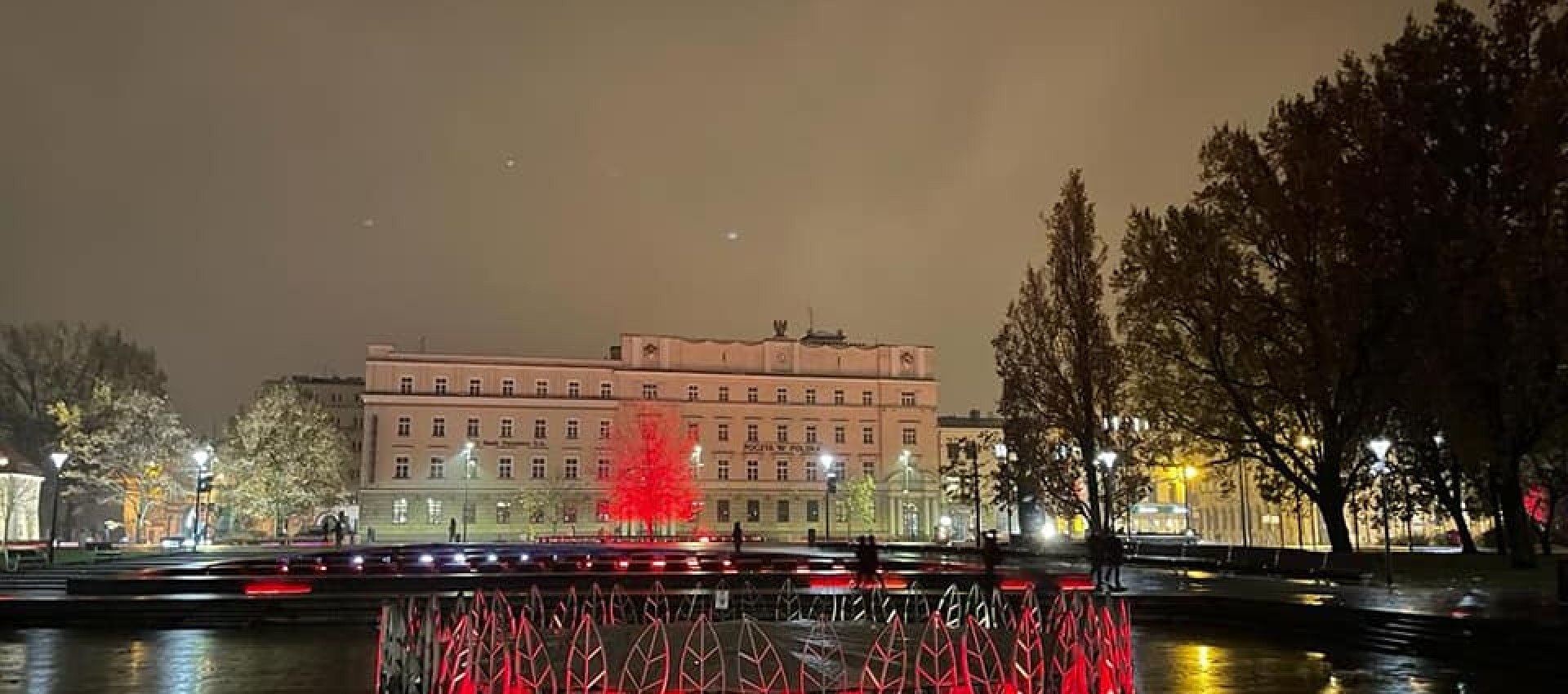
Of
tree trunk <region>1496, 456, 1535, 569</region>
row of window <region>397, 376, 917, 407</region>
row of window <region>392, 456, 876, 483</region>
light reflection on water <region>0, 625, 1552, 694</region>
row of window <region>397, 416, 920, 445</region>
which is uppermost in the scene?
row of window <region>397, 376, 917, 407</region>

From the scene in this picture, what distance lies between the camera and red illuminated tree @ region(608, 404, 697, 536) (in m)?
72.6

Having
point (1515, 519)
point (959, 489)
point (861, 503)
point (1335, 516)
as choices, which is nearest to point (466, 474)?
point (861, 503)

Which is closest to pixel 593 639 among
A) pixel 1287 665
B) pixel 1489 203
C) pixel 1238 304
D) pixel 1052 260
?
pixel 1287 665

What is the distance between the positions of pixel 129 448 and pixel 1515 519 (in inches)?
2293

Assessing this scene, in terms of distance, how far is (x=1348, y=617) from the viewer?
18375 millimetres

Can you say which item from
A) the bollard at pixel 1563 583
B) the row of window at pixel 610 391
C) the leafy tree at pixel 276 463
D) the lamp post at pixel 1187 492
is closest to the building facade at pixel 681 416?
the row of window at pixel 610 391

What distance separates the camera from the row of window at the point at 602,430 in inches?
3201

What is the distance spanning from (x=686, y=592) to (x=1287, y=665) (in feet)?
37.5

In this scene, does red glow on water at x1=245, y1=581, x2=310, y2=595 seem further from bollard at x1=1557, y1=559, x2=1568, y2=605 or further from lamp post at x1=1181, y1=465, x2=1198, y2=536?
lamp post at x1=1181, y1=465, x2=1198, y2=536

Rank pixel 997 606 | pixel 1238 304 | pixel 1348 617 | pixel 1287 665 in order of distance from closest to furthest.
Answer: pixel 1287 665
pixel 1348 617
pixel 997 606
pixel 1238 304

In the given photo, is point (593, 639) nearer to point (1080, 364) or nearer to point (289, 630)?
point (289, 630)

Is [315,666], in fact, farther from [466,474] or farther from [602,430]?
[602,430]

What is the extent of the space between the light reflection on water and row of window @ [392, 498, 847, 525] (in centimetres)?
5838

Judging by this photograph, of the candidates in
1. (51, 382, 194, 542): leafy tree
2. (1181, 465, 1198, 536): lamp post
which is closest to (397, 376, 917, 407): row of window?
(51, 382, 194, 542): leafy tree
